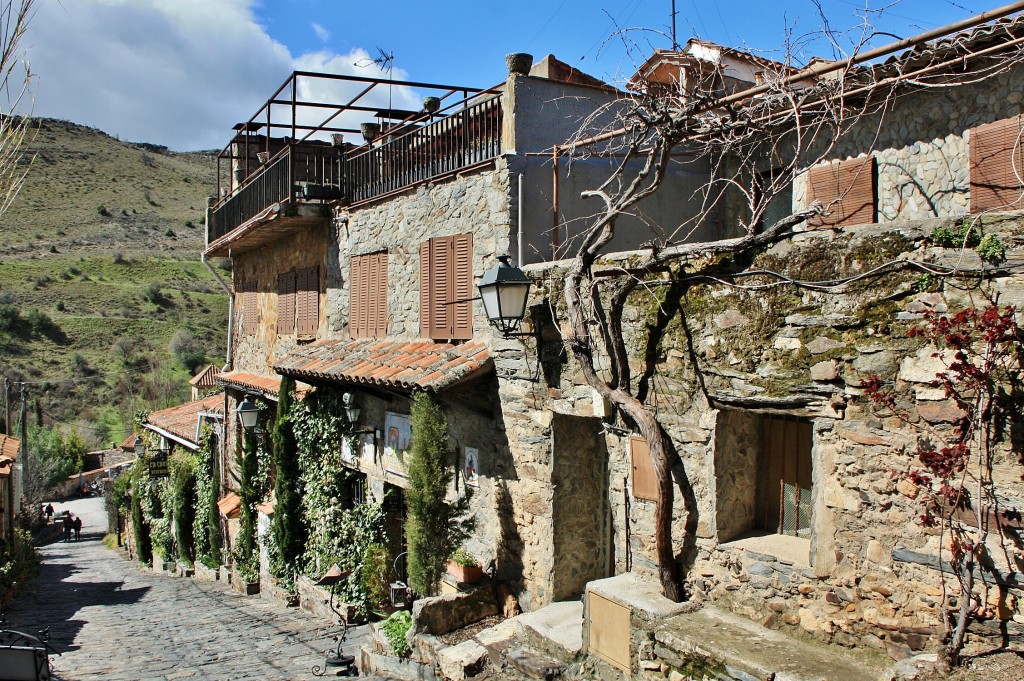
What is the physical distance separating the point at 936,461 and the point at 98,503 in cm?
4379

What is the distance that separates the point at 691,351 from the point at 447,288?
13.1ft

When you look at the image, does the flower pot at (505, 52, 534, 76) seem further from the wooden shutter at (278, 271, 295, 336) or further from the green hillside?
the green hillside

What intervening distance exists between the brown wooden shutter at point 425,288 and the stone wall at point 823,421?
3779 mm

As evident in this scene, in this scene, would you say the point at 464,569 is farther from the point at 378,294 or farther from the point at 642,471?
the point at 378,294

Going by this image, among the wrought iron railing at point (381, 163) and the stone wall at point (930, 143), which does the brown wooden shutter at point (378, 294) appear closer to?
the wrought iron railing at point (381, 163)

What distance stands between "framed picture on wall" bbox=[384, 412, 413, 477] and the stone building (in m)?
0.04

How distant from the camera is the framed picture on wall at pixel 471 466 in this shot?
28.7 ft

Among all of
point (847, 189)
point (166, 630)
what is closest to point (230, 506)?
point (166, 630)

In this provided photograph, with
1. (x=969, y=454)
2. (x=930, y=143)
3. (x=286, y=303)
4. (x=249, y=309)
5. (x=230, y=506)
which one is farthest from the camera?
(x=249, y=309)

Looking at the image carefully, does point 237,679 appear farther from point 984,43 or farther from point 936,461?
point 984,43

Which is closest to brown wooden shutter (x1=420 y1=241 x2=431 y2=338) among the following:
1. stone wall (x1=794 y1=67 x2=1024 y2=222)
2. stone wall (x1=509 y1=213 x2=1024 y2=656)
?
stone wall (x1=509 y1=213 x2=1024 y2=656)

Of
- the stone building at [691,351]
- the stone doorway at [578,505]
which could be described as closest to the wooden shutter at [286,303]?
the stone building at [691,351]

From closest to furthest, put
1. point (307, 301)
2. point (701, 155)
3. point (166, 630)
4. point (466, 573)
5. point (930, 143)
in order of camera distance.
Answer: point (701, 155), point (930, 143), point (466, 573), point (166, 630), point (307, 301)

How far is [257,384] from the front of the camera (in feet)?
48.6
